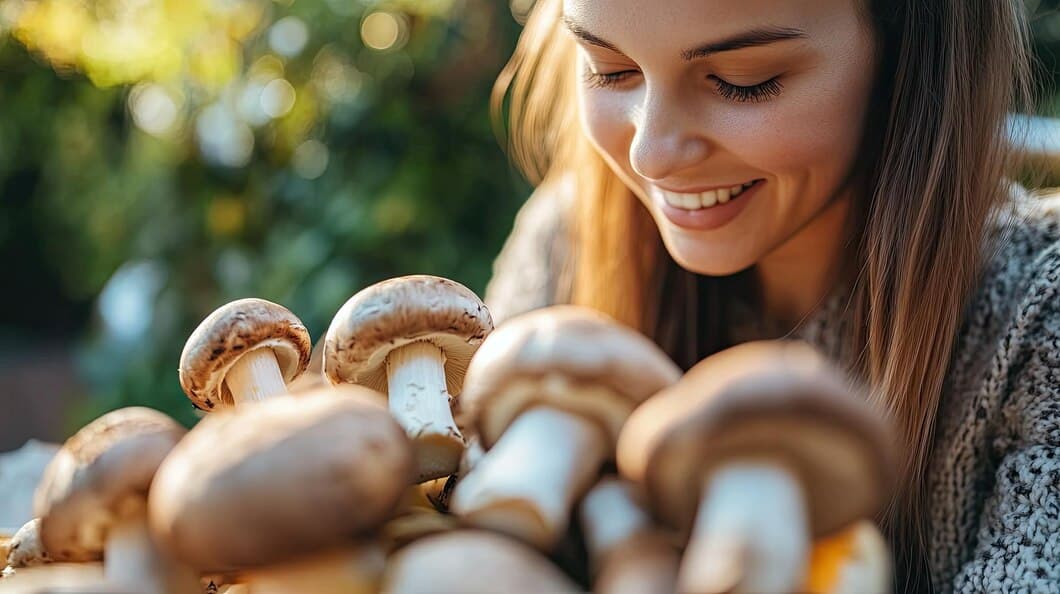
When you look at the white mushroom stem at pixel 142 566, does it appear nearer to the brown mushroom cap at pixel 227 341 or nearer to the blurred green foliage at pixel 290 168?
the brown mushroom cap at pixel 227 341

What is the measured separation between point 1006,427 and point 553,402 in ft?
1.66

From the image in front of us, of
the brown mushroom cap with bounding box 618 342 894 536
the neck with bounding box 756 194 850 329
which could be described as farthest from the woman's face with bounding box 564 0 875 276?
the brown mushroom cap with bounding box 618 342 894 536

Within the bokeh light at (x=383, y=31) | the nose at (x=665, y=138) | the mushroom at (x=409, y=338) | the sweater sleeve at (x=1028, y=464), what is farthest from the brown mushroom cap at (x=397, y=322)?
the bokeh light at (x=383, y=31)

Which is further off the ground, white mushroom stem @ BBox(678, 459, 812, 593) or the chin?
the chin

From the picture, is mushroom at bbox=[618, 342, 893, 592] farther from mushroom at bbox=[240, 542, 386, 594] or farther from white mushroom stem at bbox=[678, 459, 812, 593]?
mushroom at bbox=[240, 542, 386, 594]

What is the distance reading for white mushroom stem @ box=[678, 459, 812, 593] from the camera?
0.30 meters

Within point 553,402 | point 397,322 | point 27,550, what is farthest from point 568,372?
point 27,550

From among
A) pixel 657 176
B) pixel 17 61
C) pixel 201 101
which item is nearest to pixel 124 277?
pixel 201 101

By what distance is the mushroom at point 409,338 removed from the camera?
0.46 meters

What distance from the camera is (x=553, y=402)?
1.29 ft

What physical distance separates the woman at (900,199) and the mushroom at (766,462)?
0.38 metres

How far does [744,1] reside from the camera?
0.64 meters

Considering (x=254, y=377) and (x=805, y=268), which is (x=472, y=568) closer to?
(x=254, y=377)

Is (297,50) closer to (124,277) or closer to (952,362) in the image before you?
(124,277)
